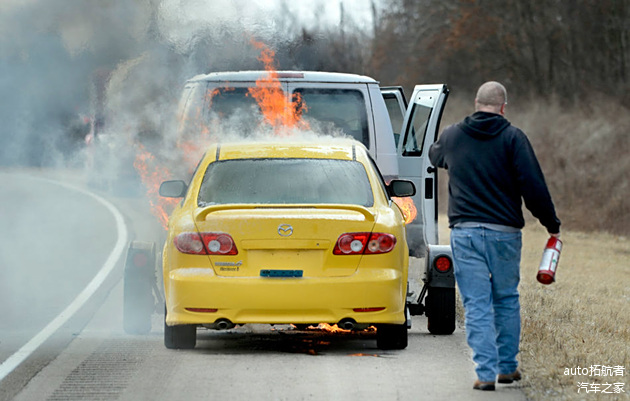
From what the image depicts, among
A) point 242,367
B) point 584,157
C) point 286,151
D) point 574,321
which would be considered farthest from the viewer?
point 584,157

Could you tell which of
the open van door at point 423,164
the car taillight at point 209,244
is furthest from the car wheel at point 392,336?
the open van door at point 423,164

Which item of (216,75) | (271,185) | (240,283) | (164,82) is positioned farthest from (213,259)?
(164,82)

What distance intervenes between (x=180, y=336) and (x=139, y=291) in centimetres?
112

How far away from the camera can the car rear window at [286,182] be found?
9.09 m

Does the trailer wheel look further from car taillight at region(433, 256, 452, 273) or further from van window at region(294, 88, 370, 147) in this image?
car taillight at region(433, 256, 452, 273)

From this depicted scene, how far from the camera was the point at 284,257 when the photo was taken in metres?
8.48

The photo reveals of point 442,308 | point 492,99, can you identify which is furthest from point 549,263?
point 442,308

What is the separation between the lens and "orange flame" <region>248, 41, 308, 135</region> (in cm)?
1120

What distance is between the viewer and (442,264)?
10.0 m

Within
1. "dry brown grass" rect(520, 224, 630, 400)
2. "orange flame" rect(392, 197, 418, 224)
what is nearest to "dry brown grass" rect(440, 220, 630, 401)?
"dry brown grass" rect(520, 224, 630, 400)

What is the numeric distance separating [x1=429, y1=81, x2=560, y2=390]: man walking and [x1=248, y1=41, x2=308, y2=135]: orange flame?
12.0 ft

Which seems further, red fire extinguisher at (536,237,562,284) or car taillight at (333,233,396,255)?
car taillight at (333,233,396,255)

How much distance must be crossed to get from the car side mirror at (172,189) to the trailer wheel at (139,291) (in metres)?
0.57

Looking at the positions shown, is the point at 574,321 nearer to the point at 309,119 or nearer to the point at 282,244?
the point at 309,119
